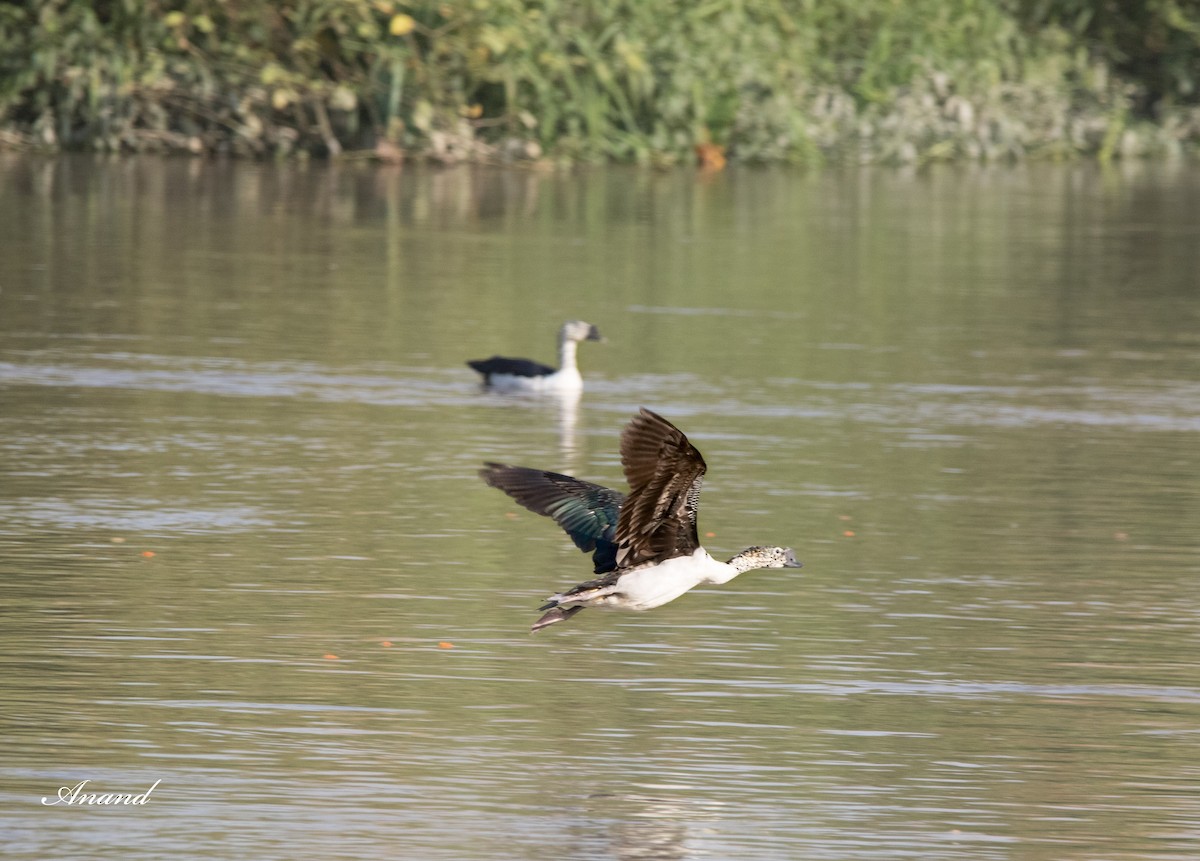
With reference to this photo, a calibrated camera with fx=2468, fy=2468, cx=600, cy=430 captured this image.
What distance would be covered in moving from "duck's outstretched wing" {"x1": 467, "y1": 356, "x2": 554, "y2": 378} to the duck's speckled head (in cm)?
701

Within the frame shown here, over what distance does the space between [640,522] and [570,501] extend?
881 millimetres

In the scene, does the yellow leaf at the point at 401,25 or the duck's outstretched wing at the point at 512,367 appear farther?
the yellow leaf at the point at 401,25

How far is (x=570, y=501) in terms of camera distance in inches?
308

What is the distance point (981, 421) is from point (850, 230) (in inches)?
417

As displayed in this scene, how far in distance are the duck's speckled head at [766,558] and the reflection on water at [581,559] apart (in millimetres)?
495

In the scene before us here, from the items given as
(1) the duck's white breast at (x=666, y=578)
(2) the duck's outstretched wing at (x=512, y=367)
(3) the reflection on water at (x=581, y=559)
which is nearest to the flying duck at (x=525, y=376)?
(2) the duck's outstretched wing at (x=512, y=367)

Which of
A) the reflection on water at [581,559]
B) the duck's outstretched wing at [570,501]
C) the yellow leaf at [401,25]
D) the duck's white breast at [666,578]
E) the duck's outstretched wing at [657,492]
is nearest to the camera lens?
the duck's outstretched wing at [657,492]

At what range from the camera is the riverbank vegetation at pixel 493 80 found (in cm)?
3002

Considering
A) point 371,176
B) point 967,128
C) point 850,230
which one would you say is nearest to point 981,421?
point 850,230
